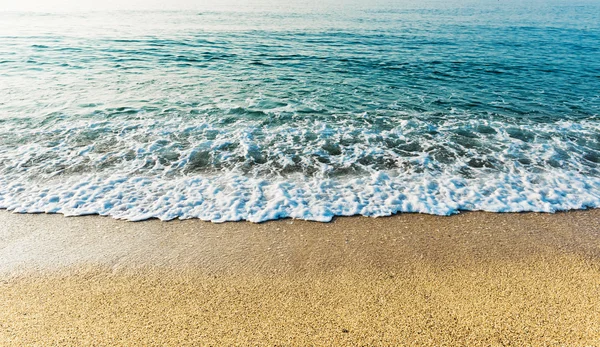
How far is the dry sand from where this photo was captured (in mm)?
3559

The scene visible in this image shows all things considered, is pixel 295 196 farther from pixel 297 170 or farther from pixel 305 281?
pixel 305 281

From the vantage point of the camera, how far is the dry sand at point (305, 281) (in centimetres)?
356

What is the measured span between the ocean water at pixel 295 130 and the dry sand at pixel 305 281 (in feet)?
1.58

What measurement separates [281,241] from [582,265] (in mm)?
3850

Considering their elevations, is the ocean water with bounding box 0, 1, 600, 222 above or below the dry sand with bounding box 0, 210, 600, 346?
above

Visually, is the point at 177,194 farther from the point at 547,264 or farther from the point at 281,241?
the point at 547,264

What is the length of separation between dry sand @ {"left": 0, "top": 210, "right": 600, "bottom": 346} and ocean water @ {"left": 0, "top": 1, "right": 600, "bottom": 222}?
0.48m

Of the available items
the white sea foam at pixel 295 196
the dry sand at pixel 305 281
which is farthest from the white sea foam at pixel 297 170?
the dry sand at pixel 305 281

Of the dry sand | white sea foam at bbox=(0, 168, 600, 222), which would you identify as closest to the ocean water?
white sea foam at bbox=(0, 168, 600, 222)

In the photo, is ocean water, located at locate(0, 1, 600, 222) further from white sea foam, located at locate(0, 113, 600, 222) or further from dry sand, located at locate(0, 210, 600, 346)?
dry sand, located at locate(0, 210, 600, 346)

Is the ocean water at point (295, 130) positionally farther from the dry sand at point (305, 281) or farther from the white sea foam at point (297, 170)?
the dry sand at point (305, 281)

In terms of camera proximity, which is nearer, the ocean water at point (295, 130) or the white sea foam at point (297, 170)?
the white sea foam at point (297, 170)

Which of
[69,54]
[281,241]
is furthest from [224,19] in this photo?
[281,241]

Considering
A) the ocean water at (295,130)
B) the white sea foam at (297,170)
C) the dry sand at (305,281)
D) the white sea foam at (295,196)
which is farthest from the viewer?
the ocean water at (295,130)
